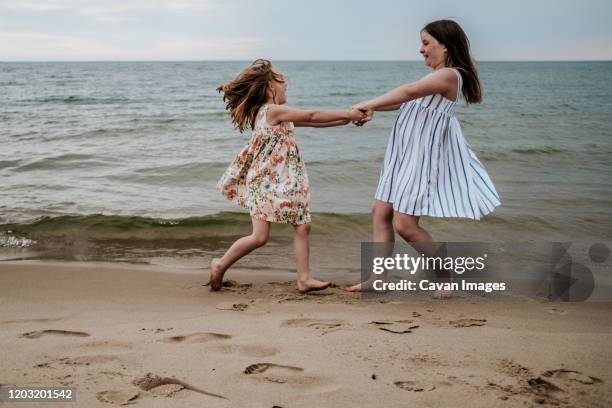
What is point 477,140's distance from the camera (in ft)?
45.9

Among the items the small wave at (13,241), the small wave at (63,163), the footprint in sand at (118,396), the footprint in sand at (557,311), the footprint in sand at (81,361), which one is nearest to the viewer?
the footprint in sand at (118,396)

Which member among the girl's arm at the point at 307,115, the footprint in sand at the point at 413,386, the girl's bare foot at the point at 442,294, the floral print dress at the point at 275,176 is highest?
the girl's arm at the point at 307,115

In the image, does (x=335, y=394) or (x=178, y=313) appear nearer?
(x=335, y=394)

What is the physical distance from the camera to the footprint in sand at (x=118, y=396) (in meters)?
2.47

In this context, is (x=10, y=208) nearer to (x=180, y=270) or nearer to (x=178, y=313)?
(x=180, y=270)

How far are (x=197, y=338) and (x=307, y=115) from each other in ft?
5.50

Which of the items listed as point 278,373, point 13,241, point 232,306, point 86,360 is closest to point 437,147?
point 232,306

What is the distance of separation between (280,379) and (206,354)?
1.53 ft

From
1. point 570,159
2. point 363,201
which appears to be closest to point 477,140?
point 570,159

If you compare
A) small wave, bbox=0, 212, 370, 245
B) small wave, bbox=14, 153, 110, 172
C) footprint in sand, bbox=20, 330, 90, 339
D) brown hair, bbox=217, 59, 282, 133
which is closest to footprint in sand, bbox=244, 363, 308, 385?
footprint in sand, bbox=20, 330, 90, 339

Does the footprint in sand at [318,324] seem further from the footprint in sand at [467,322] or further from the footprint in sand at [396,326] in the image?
the footprint in sand at [467,322]

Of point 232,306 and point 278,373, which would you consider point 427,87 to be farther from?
point 278,373

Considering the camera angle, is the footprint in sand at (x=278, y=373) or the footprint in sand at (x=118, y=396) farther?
the footprint in sand at (x=278, y=373)

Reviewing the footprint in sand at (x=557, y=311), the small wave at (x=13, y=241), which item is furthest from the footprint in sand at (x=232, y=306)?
the small wave at (x=13, y=241)
